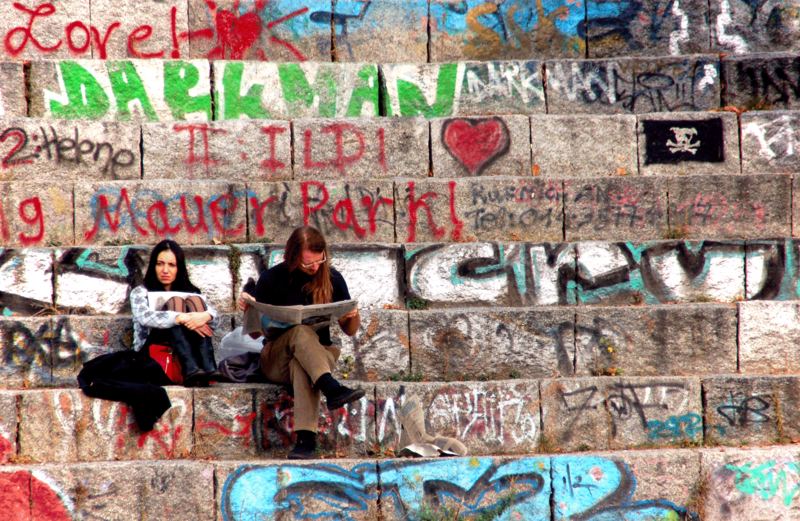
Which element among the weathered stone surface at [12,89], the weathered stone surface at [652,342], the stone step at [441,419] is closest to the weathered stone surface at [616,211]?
the weathered stone surface at [652,342]

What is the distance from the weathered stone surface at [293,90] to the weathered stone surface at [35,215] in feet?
5.62

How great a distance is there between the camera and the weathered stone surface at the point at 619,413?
764 cm

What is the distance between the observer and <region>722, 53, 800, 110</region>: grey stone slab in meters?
10.1

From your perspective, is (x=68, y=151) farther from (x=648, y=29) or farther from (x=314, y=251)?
(x=648, y=29)

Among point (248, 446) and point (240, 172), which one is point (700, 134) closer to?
point (240, 172)

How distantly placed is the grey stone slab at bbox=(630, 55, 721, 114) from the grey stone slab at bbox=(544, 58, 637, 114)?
0.27 ft

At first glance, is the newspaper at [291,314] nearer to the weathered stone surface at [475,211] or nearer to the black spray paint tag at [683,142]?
the weathered stone surface at [475,211]

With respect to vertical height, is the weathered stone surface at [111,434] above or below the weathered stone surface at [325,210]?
below

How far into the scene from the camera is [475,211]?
909 centimetres

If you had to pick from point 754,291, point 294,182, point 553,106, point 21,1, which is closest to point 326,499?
point 294,182

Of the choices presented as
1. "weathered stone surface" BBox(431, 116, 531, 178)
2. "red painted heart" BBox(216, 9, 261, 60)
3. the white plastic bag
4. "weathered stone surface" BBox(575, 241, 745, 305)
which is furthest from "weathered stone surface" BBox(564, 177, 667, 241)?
"red painted heart" BBox(216, 9, 261, 60)

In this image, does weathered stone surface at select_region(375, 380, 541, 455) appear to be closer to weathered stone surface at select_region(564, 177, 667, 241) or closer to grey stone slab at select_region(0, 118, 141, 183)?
weathered stone surface at select_region(564, 177, 667, 241)

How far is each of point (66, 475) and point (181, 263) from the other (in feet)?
5.28

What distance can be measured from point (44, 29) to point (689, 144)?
5586 mm
